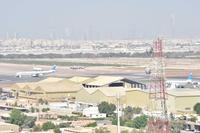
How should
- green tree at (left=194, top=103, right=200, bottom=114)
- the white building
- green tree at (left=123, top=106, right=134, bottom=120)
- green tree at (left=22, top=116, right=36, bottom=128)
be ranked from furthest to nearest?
1. the white building
2. green tree at (left=194, top=103, right=200, bottom=114)
3. green tree at (left=123, top=106, right=134, bottom=120)
4. green tree at (left=22, top=116, right=36, bottom=128)

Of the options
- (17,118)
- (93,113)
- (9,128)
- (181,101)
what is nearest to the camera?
(9,128)

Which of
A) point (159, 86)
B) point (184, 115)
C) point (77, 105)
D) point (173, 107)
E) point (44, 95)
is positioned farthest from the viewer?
point (44, 95)

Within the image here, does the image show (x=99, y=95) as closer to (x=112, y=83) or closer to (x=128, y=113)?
(x=112, y=83)

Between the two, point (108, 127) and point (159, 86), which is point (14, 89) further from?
point (159, 86)

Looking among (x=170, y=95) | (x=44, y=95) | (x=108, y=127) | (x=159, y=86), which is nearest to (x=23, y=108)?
(x=44, y=95)

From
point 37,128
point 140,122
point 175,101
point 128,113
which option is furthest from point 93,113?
point 37,128

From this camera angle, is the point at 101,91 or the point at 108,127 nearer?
the point at 108,127

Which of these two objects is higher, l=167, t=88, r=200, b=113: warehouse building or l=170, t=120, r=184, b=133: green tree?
l=167, t=88, r=200, b=113: warehouse building

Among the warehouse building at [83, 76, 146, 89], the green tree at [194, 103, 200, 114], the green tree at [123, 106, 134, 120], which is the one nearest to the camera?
the green tree at [123, 106, 134, 120]

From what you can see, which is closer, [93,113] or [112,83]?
[93,113]

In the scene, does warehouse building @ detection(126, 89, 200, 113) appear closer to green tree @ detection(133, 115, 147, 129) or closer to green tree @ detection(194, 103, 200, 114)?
green tree @ detection(194, 103, 200, 114)

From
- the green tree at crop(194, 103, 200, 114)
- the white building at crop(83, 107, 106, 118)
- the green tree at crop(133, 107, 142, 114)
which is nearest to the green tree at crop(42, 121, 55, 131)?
the white building at crop(83, 107, 106, 118)
